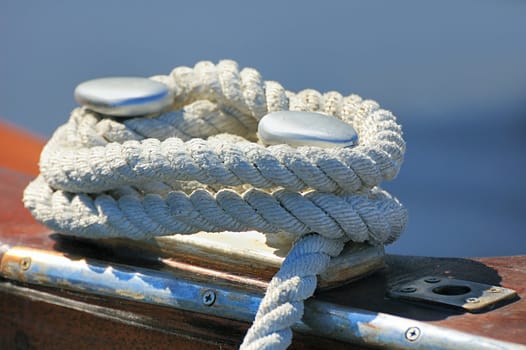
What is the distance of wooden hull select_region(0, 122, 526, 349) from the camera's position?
1.06 m

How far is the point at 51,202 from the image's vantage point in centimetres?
131

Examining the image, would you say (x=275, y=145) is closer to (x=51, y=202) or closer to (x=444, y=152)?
(x=51, y=202)

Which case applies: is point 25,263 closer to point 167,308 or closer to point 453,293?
point 167,308

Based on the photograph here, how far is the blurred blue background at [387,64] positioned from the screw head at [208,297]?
67 centimetres

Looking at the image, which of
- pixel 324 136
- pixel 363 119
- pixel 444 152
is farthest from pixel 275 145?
pixel 444 152

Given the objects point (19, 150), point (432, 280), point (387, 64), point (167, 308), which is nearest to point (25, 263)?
point (167, 308)

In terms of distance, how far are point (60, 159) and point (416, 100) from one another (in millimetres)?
1172

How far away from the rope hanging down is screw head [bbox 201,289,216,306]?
0.07 meters

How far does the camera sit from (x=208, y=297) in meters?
1.14

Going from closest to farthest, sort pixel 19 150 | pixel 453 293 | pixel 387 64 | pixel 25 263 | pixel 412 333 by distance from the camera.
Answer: pixel 412 333 < pixel 453 293 < pixel 25 263 < pixel 19 150 < pixel 387 64

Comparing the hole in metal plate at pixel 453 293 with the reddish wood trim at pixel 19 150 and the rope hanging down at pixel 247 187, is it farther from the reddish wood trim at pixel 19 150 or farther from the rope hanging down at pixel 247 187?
the reddish wood trim at pixel 19 150

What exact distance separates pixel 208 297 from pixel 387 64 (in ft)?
4.62

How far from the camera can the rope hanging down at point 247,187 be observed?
3.63ft

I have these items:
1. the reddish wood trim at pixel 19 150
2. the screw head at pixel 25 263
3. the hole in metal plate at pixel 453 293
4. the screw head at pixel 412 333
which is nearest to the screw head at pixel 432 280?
the hole in metal plate at pixel 453 293
